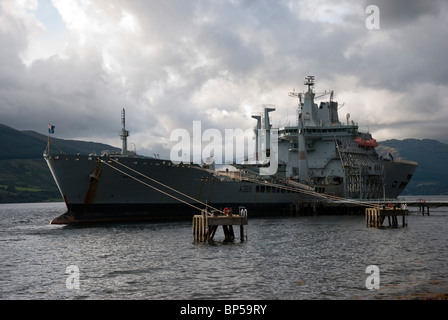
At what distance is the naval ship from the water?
5455 mm

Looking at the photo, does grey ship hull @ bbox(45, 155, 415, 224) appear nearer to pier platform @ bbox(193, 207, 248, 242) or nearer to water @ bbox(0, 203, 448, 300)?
water @ bbox(0, 203, 448, 300)

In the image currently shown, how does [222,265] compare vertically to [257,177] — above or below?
below

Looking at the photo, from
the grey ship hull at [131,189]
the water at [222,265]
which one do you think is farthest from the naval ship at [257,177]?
the water at [222,265]

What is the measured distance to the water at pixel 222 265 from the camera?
726 inches

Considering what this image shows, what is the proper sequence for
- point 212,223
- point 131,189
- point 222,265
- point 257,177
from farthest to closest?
point 257,177 → point 131,189 → point 212,223 → point 222,265

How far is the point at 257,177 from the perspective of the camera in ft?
194

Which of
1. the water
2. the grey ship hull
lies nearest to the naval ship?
the grey ship hull

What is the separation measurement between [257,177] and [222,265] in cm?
3607

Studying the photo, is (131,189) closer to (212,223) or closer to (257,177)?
(212,223)

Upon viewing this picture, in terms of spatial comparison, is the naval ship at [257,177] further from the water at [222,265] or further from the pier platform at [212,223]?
the water at [222,265]

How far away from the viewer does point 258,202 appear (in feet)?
189

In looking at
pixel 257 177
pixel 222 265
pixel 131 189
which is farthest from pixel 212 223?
pixel 257 177

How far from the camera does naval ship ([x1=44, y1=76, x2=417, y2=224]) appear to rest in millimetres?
43281
